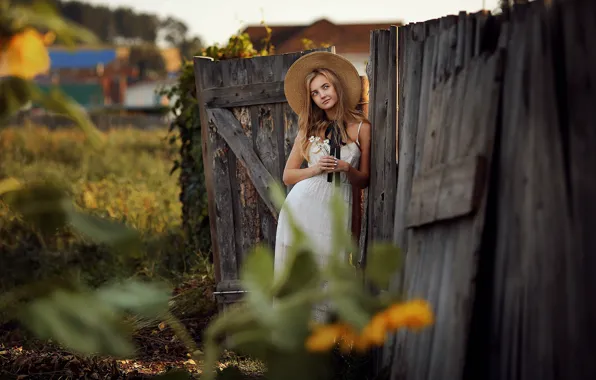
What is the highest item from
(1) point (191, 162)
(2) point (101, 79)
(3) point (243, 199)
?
(1) point (191, 162)

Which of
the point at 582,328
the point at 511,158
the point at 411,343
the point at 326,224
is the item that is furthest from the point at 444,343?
the point at 326,224

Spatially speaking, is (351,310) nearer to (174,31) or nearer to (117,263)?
(117,263)

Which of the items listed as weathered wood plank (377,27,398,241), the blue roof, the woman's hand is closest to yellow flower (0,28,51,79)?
weathered wood plank (377,27,398,241)

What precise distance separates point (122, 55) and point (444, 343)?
227ft

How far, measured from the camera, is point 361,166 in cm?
446

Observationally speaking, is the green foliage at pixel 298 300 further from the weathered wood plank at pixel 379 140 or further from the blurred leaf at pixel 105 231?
the weathered wood plank at pixel 379 140

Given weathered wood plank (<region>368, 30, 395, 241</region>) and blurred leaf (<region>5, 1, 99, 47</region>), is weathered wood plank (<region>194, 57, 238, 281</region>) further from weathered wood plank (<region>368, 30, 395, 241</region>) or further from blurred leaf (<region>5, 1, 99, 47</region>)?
blurred leaf (<region>5, 1, 99, 47</region>)

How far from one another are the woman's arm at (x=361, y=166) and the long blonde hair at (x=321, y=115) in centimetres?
8

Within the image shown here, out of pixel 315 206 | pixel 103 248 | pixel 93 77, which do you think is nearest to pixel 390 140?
pixel 315 206

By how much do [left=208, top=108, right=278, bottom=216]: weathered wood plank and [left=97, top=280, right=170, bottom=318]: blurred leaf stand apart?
13.8ft

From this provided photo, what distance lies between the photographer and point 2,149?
14.8 meters

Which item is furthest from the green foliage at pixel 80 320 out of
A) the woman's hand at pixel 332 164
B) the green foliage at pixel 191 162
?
the green foliage at pixel 191 162

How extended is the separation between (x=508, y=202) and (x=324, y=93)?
7.70 feet

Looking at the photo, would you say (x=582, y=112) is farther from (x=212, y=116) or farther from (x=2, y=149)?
(x=2, y=149)
